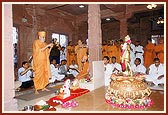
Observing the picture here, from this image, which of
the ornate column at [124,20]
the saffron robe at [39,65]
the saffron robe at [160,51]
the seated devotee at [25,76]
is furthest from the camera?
the ornate column at [124,20]

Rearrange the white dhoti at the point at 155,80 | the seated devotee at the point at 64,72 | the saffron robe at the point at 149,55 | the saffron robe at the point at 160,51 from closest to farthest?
the white dhoti at the point at 155,80
the saffron robe at the point at 160,51
the seated devotee at the point at 64,72
the saffron robe at the point at 149,55

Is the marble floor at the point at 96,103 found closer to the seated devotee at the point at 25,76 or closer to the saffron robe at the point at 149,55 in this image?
the seated devotee at the point at 25,76

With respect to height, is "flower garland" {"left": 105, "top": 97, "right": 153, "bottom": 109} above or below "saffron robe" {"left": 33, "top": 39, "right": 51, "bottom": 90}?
below

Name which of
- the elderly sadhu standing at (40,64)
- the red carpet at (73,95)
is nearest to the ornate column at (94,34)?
the red carpet at (73,95)

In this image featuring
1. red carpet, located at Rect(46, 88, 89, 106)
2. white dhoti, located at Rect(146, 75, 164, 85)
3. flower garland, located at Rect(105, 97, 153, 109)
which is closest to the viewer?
flower garland, located at Rect(105, 97, 153, 109)

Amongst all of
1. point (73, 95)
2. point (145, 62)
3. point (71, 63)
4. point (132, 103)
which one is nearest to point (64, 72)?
point (71, 63)

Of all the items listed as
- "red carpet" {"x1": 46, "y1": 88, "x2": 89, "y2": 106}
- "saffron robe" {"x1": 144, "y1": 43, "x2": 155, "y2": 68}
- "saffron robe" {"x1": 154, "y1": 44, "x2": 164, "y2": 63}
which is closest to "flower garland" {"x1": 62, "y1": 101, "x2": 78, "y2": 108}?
"red carpet" {"x1": 46, "y1": 88, "x2": 89, "y2": 106}

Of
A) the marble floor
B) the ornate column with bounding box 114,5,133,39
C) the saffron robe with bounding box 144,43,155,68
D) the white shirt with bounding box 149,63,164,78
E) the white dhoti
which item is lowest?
the marble floor

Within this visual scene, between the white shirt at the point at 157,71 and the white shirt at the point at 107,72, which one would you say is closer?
the white shirt at the point at 157,71

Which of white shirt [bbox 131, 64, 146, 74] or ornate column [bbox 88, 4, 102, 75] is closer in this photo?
ornate column [bbox 88, 4, 102, 75]

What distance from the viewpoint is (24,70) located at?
6539mm

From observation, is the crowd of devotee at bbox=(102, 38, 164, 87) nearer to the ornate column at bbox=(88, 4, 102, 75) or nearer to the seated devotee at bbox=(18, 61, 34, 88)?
the ornate column at bbox=(88, 4, 102, 75)

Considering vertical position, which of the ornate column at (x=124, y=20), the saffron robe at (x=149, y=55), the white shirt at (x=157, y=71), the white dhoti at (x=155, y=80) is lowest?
the white dhoti at (x=155, y=80)

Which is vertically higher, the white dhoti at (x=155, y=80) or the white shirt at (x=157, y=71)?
the white shirt at (x=157, y=71)
